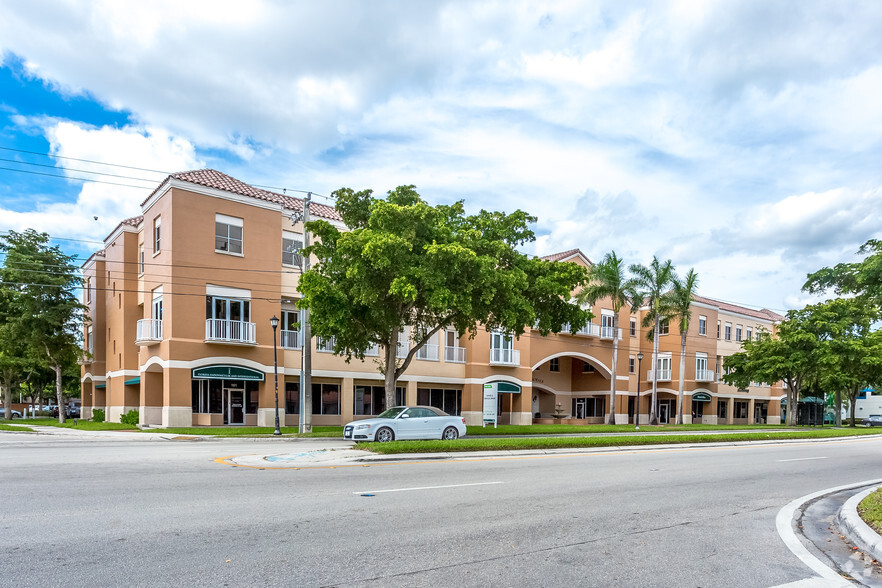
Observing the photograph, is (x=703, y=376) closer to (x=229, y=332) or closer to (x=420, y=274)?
(x=229, y=332)

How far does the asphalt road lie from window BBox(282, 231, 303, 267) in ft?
67.8

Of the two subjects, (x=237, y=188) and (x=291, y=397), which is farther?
(x=291, y=397)

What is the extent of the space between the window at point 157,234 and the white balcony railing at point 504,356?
2016cm

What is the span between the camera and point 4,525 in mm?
7559

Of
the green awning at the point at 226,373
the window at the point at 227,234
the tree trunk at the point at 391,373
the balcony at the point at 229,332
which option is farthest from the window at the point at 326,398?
the tree trunk at the point at 391,373

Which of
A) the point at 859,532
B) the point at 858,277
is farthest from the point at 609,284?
the point at 859,532

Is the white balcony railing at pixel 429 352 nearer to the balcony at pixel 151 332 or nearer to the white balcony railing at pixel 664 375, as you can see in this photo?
the balcony at pixel 151 332

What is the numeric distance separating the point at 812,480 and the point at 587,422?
1494 inches

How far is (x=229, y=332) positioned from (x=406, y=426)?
13600mm

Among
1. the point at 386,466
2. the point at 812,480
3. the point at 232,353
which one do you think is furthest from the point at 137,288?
the point at 812,480

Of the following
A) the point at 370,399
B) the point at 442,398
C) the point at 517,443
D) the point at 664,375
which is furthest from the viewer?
the point at 664,375

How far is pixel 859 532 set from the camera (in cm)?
794

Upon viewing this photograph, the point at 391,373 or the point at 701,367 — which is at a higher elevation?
the point at 391,373

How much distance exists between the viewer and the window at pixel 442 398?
40344mm
